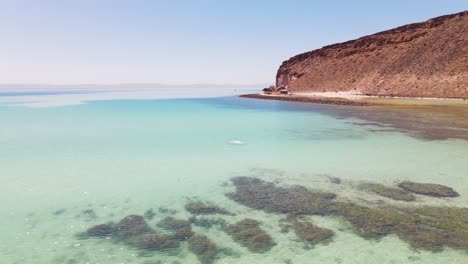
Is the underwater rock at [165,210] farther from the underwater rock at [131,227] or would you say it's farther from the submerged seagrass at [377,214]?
the submerged seagrass at [377,214]

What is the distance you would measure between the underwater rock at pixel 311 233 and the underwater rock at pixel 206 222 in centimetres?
144

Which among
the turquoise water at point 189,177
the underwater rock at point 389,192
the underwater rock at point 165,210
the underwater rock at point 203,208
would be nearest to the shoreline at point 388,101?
the turquoise water at point 189,177

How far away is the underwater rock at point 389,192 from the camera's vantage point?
7.92 m

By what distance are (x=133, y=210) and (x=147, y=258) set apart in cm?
234

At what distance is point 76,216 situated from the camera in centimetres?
717

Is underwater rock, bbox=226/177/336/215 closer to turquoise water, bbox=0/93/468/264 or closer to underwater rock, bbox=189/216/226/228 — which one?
turquoise water, bbox=0/93/468/264

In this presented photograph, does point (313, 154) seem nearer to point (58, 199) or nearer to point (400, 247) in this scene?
point (400, 247)

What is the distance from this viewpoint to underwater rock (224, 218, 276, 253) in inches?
227

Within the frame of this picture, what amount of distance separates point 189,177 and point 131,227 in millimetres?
3749

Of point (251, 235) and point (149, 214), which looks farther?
point (149, 214)

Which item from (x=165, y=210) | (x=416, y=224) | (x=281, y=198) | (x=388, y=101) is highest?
(x=388, y=101)

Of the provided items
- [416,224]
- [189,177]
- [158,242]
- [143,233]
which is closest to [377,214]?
[416,224]

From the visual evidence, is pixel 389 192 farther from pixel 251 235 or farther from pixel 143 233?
pixel 143 233

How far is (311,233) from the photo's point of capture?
6203 mm
